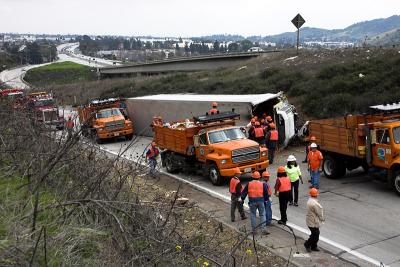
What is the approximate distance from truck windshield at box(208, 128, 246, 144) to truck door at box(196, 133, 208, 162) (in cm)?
24

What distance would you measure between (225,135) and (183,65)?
155 feet

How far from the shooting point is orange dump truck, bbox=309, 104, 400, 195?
1355 cm

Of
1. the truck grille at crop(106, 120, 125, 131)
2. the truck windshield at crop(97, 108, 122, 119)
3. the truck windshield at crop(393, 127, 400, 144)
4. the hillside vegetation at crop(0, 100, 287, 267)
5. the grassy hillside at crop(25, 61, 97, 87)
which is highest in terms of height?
the hillside vegetation at crop(0, 100, 287, 267)

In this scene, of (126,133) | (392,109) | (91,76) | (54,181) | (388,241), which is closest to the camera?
(54,181)

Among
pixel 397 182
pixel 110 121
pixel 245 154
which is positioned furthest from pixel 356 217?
pixel 110 121

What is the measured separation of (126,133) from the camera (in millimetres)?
27453

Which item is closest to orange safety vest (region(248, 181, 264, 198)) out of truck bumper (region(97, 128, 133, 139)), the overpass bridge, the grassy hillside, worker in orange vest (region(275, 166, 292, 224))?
worker in orange vest (region(275, 166, 292, 224))

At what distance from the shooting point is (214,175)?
16078 millimetres

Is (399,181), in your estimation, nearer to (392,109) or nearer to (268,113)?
(392,109)

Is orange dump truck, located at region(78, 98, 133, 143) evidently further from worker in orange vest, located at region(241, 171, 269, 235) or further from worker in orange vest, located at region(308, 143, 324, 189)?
worker in orange vest, located at region(241, 171, 269, 235)

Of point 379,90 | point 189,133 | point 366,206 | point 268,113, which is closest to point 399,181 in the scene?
point 366,206

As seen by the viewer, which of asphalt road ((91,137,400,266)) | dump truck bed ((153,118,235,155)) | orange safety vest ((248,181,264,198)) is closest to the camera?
asphalt road ((91,137,400,266))

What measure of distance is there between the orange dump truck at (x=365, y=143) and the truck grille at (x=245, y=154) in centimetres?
213

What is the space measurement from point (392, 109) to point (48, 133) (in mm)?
9998
